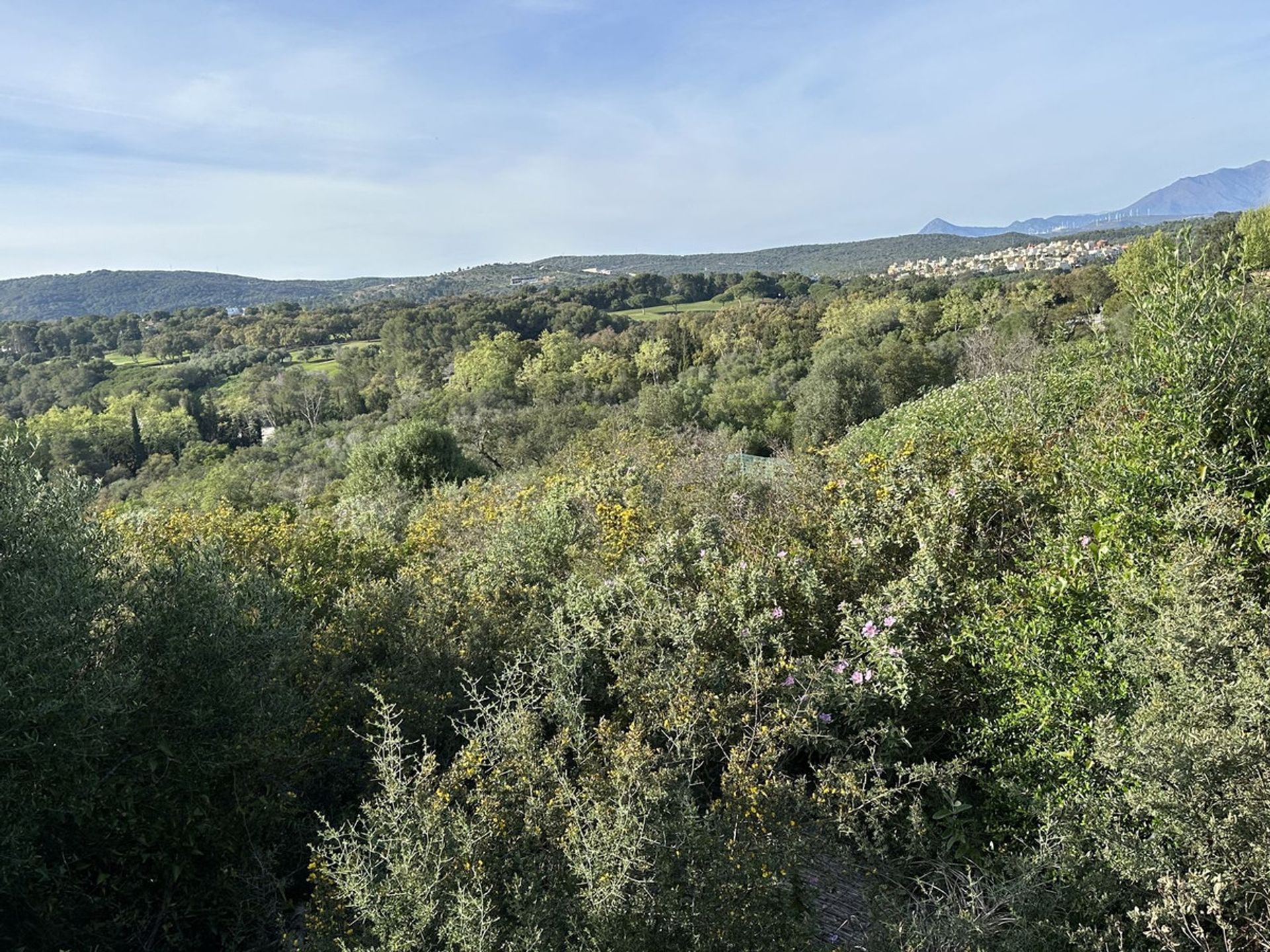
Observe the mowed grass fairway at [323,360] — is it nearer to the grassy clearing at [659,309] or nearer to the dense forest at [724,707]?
the grassy clearing at [659,309]

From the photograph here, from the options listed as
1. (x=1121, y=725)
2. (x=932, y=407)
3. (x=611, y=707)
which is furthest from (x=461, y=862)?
(x=932, y=407)

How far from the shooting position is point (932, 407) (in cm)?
1180

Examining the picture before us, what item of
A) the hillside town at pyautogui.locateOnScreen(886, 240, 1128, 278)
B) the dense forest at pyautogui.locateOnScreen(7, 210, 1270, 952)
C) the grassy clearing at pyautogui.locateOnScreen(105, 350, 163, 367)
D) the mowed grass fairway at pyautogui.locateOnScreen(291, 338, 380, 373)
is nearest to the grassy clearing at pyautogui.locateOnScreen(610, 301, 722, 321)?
the hillside town at pyautogui.locateOnScreen(886, 240, 1128, 278)

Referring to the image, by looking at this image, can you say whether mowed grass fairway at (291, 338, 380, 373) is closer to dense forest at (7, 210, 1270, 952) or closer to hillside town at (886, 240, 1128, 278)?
hillside town at (886, 240, 1128, 278)

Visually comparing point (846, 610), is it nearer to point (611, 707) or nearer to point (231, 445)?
point (611, 707)

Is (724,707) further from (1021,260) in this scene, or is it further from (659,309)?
(1021,260)

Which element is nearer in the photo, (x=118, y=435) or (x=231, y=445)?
(x=118, y=435)

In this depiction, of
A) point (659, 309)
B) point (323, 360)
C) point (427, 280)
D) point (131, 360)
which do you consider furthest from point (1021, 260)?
point (427, 280)

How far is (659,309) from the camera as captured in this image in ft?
312

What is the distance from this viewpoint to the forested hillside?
129 m

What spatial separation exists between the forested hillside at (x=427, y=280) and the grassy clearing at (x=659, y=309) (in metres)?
27.7

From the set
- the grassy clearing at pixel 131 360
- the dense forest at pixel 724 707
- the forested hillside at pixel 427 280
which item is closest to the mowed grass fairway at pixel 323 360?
the grassy clearing at pixel 131 360

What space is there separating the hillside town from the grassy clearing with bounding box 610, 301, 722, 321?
24.8 metres

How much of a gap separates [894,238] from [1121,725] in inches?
7696
